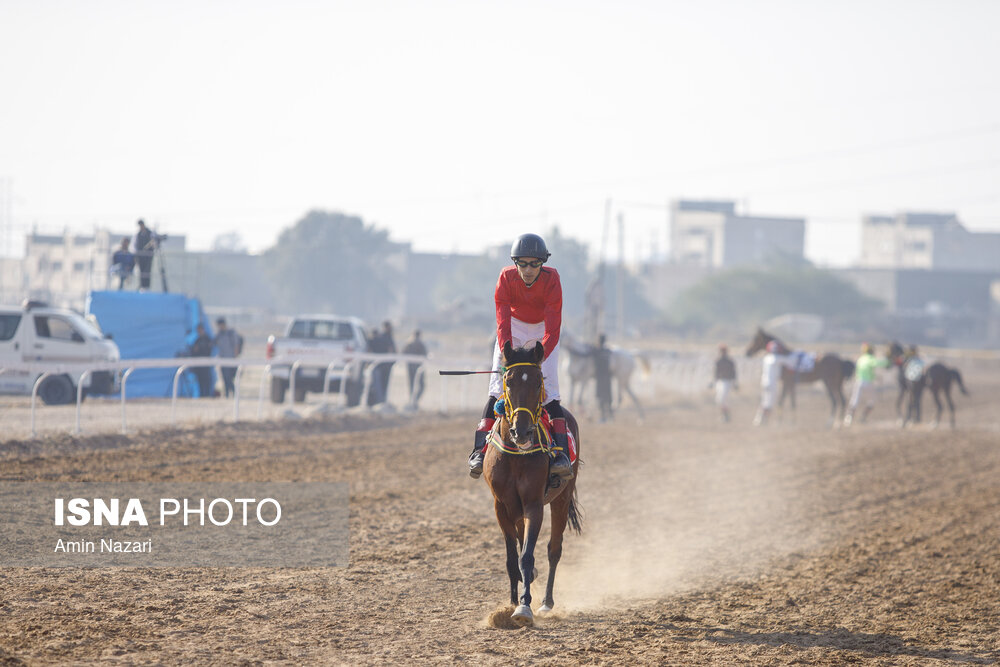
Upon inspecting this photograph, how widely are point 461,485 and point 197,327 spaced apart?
10479mm

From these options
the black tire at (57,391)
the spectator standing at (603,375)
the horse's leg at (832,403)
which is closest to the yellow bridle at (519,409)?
the black tire at (57,391)

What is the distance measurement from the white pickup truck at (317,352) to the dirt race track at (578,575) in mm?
3848

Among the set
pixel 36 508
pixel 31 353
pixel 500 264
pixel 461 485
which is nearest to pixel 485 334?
pixel 500 264

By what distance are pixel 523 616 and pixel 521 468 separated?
92 cm

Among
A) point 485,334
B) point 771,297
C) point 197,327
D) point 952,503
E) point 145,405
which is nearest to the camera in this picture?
point 952,503

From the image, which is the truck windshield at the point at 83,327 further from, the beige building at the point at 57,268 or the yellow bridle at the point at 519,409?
the beige building at the point at 57,268

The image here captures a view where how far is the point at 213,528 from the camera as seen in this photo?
9.59m

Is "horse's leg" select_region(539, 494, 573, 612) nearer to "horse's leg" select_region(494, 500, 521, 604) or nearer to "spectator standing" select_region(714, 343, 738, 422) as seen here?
"horse's leg" select_region(494, 500, 521, 604)

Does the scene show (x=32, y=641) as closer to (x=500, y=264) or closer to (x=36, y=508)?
(x=36, y=508)

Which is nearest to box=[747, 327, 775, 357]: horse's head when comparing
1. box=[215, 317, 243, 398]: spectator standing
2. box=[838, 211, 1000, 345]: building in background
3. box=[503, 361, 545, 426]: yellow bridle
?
box=[215, 317, 243, 398]: spectator standing

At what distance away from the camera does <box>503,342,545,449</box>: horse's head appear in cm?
650

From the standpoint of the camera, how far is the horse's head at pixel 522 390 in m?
6.50

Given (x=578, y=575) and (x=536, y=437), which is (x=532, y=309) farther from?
(x=578, y=575)

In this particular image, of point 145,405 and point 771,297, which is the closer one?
point 145,405
